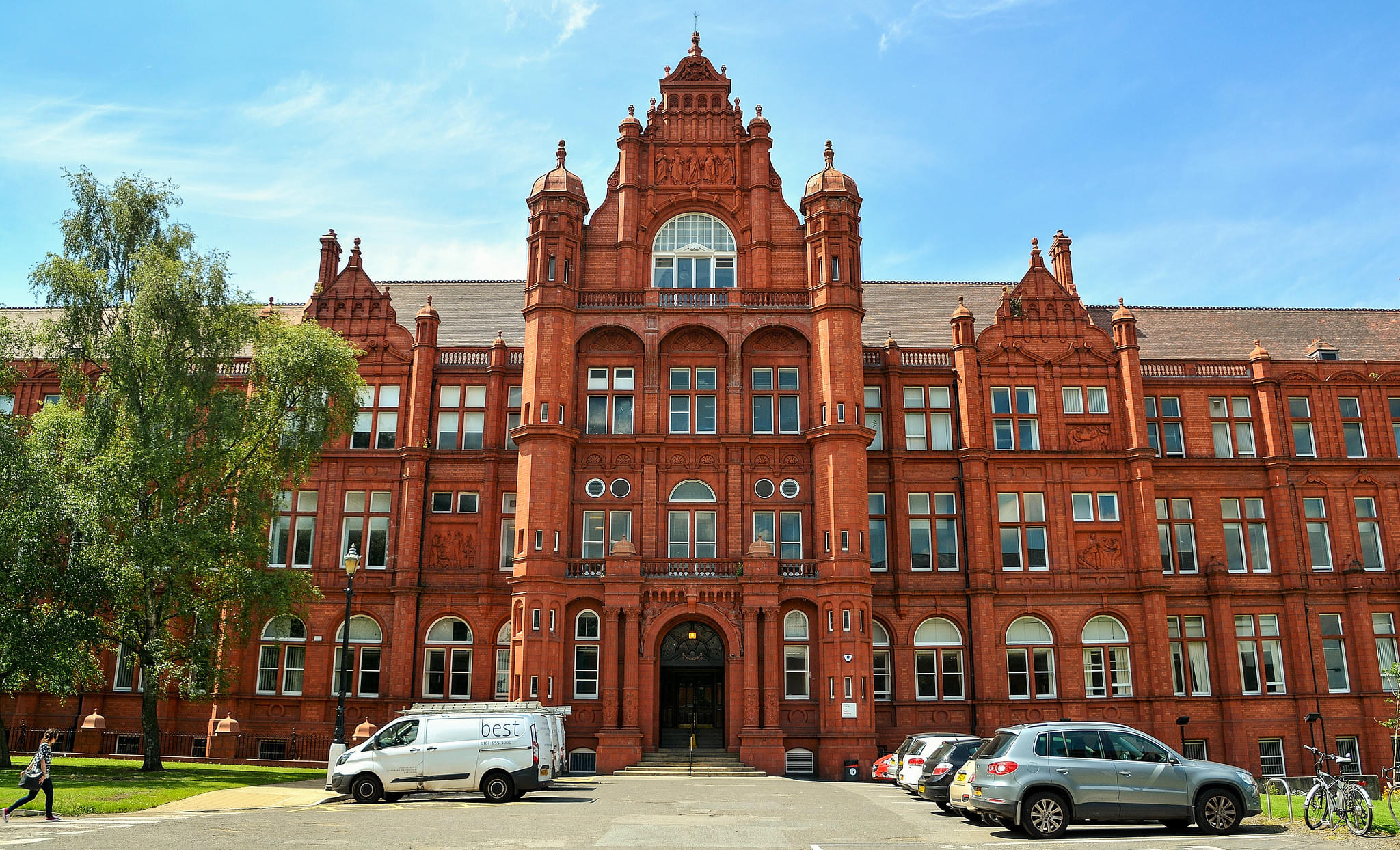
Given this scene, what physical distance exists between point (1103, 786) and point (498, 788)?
13.5m

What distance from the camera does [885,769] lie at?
3231 cm

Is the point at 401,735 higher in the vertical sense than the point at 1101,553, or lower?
lower

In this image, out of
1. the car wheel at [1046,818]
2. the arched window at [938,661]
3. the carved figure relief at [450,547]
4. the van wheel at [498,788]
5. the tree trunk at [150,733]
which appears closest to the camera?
the car wheel at [1046,818]

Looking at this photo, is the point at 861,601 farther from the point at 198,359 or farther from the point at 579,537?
the point at 198,359

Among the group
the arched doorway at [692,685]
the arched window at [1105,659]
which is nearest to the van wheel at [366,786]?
the arched doorway at [692,685]

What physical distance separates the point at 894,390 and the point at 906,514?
518 centimetres

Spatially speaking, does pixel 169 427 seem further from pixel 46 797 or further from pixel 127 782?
pixel 46 797

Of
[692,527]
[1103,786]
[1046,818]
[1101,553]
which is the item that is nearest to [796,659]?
[692,527]

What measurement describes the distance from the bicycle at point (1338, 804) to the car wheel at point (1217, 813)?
1.29 m

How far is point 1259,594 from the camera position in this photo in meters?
41.7

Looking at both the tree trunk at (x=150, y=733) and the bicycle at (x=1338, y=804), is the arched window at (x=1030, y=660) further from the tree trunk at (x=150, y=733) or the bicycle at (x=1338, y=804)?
the tree trunk at (x=150, y=733)

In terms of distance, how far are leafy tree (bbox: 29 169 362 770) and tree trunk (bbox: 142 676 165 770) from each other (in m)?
0.05

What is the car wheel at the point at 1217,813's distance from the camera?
18.0m

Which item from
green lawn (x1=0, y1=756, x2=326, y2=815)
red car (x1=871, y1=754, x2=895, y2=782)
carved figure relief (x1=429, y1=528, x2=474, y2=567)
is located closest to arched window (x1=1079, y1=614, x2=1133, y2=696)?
red car (x1=871, y1=754, x2=895, y2=782)
